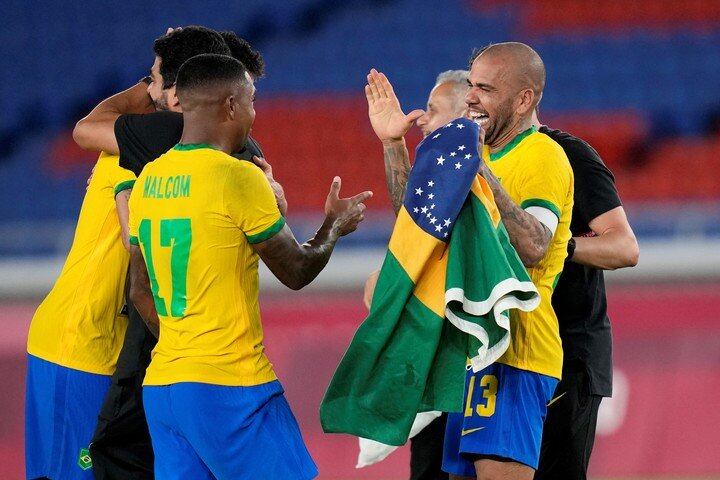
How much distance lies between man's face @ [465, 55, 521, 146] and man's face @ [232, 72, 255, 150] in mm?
719

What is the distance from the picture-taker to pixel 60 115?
877 centimetres

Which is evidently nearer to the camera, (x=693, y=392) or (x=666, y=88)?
(x=693, y=392)

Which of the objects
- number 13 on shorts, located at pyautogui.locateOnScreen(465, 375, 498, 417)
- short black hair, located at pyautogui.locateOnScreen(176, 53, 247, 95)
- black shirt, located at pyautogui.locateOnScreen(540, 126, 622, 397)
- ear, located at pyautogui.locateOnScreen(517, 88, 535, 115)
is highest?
short black hair, located at pyautogui.locateOnScreen(176, 53, 247, 95)

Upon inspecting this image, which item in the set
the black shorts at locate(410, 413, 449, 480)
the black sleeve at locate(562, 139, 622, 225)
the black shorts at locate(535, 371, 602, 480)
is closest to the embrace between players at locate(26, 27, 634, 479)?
the black sleeve at locate(562, 139, 622, 225)

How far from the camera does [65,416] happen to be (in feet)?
11.2

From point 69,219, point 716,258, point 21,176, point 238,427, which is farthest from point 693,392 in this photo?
point 21,176

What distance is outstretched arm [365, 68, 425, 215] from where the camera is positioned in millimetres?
3012

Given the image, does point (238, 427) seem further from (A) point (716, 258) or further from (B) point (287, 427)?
(A) point (716, 258)

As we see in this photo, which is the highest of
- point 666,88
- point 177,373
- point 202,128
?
point 666,88

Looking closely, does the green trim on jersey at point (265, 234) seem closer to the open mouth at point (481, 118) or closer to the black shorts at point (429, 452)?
the open mouth at point (481, 118)

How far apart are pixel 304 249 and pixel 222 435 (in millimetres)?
514

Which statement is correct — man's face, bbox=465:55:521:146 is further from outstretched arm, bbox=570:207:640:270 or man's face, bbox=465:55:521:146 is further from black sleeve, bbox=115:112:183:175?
black sleeve, bbox=115:112:183:175

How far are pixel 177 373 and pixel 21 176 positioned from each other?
6324 mm

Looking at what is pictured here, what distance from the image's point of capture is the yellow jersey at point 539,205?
9.82 ft
